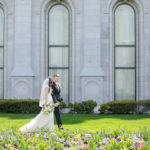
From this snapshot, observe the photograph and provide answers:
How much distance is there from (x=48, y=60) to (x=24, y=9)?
3329 mm

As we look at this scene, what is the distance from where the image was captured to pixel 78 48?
62.1 feet

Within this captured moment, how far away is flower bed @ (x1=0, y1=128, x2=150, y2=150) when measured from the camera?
25.6ft

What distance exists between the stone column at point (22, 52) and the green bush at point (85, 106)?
289 cm

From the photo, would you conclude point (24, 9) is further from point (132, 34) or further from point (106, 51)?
point (132, 34)

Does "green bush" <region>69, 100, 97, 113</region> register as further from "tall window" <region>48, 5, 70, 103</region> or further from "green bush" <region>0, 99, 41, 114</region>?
"tall window" <region>48, 5, 70, 103</region>

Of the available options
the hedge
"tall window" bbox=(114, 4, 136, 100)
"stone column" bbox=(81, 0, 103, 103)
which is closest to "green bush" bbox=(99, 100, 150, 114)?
"stone column" bbox=(81, 0, 103, 103)

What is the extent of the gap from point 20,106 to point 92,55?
16.3ft

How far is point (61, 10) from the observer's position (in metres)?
19.6

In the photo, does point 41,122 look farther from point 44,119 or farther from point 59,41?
point 59,41

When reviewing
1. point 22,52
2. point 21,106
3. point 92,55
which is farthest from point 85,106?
point 22,52

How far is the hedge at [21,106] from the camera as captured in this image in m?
17.1

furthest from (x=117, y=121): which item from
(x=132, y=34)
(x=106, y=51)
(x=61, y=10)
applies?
(x=61, y=10)

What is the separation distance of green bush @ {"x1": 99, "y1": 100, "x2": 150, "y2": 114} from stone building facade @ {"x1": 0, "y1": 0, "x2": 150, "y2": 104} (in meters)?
1.21

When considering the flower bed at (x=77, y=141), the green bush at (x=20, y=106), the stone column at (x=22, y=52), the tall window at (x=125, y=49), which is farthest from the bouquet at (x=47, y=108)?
the tall window at (x=125, y=49)
